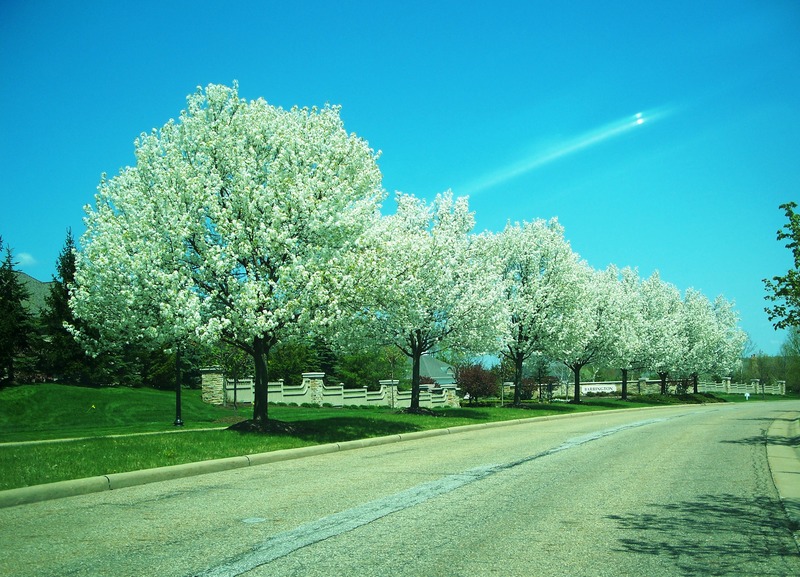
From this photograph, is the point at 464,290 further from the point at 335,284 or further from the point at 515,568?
the point at 515,568

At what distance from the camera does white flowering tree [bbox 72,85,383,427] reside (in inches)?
602

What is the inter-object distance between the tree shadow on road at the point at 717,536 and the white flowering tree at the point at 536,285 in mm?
26513

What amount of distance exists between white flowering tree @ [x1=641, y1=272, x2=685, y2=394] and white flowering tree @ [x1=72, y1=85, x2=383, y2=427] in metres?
44.6

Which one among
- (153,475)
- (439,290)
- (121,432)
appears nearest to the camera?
Answer: (153,475)

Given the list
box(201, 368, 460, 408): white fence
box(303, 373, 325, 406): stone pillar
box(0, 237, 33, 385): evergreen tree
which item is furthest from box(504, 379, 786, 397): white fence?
box(0, 237, 33, 385): evergreen tree

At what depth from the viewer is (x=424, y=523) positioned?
718 centimetres

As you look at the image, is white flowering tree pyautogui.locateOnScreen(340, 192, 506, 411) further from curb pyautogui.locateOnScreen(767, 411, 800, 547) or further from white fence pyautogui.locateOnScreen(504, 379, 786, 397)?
white fence pyautogui.locateOnScreen(504, 379, 786, 397)

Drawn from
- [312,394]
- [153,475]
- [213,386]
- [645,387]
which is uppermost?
A: [153,475]

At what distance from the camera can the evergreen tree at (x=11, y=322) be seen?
117 feet

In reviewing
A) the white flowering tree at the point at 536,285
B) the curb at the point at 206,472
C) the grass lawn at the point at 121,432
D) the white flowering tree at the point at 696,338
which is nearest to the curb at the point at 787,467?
the curb at the point at 206,472

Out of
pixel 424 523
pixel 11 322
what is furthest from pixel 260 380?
pixel 11 322

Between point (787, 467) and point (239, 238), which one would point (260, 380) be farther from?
point (787, 467)

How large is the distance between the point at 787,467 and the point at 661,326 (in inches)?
1862

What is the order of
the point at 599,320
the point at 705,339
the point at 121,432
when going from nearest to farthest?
the point at 121,432, the point at 599,320, the point at 705,339
